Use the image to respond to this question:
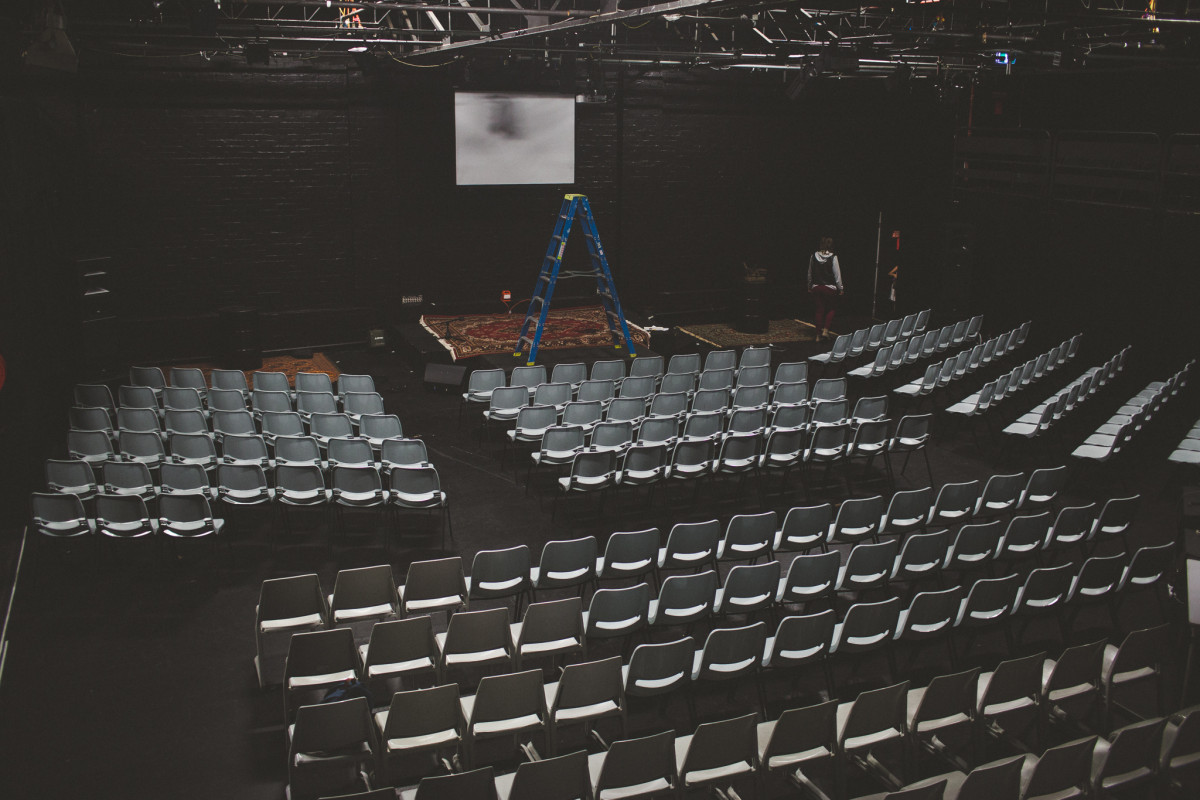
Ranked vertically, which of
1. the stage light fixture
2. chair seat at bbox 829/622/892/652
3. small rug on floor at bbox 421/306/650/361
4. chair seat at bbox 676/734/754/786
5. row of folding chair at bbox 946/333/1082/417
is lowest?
chair seat at bbox 676/734/754/786

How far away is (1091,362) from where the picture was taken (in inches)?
581

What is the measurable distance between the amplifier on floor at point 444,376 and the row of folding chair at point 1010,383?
584cm

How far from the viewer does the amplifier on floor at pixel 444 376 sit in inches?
485

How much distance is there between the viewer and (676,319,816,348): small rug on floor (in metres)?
15.5

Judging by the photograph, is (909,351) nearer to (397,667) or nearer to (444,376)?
(444,376)

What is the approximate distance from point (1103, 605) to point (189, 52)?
12470mm

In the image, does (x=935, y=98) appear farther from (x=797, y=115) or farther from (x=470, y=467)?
(x=470, y=467)

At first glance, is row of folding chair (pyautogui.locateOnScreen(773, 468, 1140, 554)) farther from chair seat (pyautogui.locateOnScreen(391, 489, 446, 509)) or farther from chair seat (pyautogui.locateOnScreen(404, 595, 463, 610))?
chair seat (pyautogui.locateOnScreen(391, 489, 446, 509))

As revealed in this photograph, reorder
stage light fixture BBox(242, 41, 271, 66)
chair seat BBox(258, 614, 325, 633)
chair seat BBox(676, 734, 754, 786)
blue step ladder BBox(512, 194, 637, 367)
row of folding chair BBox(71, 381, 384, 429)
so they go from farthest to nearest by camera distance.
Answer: blue step ladder BBox(512, 194, 637, 367), stage light fixture BBox(242, 41, 271, 66), row of folding chair BBox(71, 381, 384, 429), chair seat BBox(258, 614, 325, 633), chair seat BBox(676, 734, 754, 786)

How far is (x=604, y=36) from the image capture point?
13.2m

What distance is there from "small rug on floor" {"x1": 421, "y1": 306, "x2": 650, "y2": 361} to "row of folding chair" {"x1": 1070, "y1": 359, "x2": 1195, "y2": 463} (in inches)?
243

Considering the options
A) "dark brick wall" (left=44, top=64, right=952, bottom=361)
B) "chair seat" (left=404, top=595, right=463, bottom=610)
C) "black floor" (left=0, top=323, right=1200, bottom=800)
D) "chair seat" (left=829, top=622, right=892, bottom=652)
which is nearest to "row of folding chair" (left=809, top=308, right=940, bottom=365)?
"black floor" (left=0, top=323, right=1200, bottom=800)

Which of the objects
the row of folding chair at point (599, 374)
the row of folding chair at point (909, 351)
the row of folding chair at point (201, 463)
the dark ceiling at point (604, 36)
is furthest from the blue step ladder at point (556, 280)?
the row of folding chair at point (201, 463)

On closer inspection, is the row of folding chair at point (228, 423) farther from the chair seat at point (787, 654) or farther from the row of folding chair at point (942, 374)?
the row of folding chair at point (942, 374)
